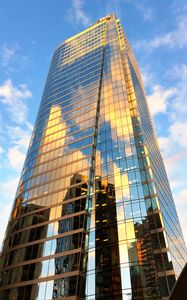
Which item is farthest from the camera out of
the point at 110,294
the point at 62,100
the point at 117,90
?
the point at 62,100

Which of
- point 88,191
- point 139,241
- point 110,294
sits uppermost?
point 88,191

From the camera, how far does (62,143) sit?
62.4 m

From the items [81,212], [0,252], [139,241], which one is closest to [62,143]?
[81,212]

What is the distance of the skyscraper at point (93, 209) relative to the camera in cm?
3691

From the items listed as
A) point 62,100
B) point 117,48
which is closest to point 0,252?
point 62,100

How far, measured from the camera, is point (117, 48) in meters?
75.1

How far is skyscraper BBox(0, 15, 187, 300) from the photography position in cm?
3691

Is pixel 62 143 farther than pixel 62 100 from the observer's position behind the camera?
No

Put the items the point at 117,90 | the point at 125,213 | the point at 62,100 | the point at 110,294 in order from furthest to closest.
→ the point at 62,100 < the point at 117,90 < the point at 125,213 < the point at 110,294

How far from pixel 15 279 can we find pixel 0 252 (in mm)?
9946

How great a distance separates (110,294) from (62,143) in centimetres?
3541

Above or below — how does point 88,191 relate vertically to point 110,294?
above

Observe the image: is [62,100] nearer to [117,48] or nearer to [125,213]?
[117,48]

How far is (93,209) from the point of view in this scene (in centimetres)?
4481
